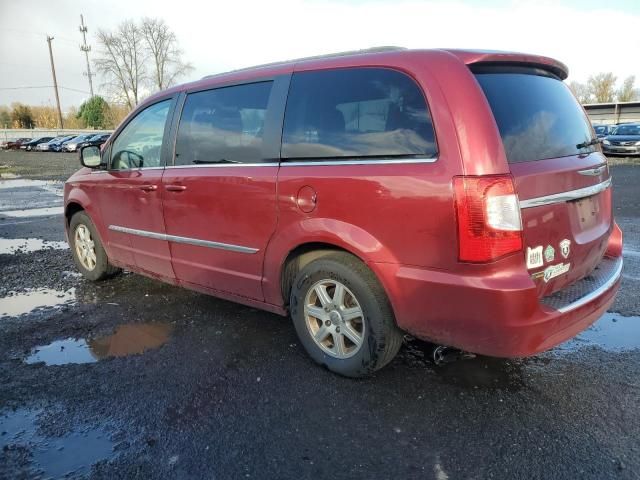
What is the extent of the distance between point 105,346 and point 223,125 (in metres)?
1.91

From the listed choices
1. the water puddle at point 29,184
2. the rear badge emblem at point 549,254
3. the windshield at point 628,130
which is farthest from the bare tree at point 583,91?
the rear badge emblem at point 549,254

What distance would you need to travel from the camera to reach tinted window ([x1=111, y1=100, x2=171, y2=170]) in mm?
4371

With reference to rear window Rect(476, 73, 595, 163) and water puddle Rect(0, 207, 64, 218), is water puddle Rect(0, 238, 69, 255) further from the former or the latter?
rear window Rect(476, 73, 595, 163)

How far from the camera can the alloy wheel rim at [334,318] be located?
10.2 feet

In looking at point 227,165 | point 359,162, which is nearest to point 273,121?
point 227,165

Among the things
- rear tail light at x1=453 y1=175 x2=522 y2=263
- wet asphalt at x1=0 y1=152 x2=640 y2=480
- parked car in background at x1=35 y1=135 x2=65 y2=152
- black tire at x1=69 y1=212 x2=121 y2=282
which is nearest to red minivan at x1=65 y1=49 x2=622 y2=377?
rear tail light at x1=453 y1=175 x2=522 y2=263

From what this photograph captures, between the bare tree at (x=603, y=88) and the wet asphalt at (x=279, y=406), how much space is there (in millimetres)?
74141

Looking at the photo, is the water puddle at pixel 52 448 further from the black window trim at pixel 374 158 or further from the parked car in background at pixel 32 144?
the parked car in background at pixel 32 144

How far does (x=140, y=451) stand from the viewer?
257 cm

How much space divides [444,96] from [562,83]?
48.9 inches

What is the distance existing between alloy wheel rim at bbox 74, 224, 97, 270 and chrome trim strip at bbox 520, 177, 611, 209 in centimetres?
445

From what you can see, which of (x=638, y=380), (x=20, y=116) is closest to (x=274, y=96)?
(x=638, y=380)

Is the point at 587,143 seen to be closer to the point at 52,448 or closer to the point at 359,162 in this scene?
the point at 359,162

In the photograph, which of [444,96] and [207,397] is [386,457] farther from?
[444,96]
